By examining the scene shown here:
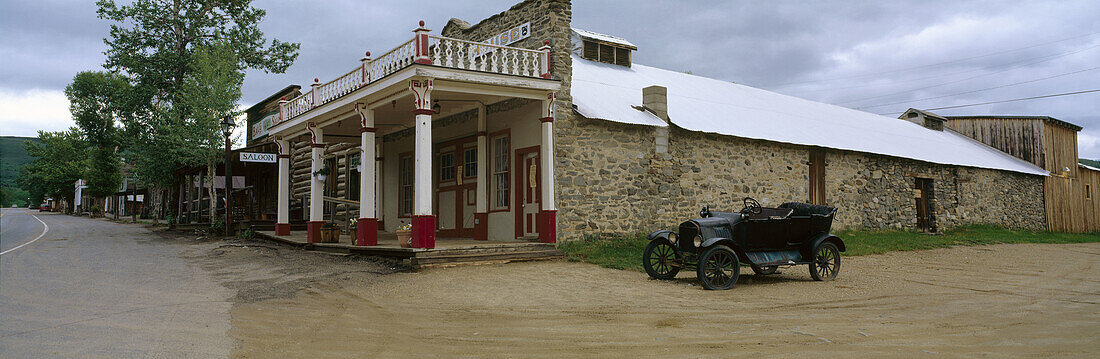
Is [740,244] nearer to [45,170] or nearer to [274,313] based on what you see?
[274,313]

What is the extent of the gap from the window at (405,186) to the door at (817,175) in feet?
36.1

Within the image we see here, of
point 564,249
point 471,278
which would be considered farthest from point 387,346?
point 564,249

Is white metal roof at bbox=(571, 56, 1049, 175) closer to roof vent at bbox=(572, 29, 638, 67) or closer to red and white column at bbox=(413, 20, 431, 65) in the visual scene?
roof vent at bbox=(572, 29, 638, 67)

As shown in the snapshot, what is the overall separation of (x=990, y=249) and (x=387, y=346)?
54.6ft

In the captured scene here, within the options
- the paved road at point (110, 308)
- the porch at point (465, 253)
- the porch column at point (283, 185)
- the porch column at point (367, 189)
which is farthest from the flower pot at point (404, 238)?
the porch column at point (283, 185)

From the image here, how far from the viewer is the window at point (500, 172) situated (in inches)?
570

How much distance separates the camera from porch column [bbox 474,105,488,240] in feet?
48.0

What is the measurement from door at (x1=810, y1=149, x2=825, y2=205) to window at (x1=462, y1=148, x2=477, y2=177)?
9.32m

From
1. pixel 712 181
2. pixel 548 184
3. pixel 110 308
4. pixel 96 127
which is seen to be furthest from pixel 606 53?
pixel 96 127

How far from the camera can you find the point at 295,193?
24766mm

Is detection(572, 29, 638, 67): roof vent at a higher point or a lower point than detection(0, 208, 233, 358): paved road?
higher

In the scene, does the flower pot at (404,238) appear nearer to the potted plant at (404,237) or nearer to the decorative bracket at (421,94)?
the potted plant at (404,237)

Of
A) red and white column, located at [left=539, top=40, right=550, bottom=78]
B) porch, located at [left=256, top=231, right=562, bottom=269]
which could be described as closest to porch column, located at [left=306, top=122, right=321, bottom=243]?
porch, located at [left=256, top=231, right=562, bottom=269]

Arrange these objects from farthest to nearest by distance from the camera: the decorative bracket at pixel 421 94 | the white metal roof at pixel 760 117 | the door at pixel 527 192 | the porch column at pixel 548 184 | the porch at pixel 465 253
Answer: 1. the white metal roof at pixel 760 117
2. the door at pixel 527 192
3. the porch column at pixel 548 184
4. the decorative bracket at pixel 421 94
5. the porch at pixel 465 253
